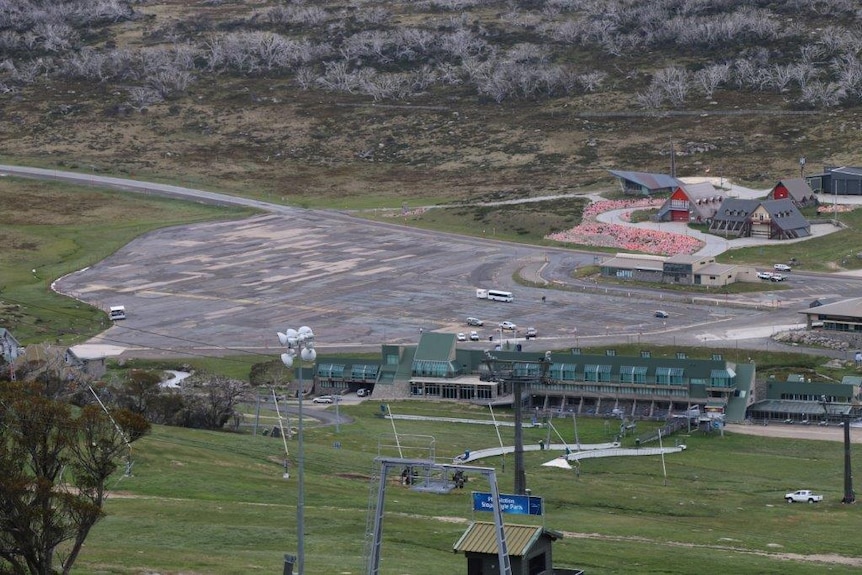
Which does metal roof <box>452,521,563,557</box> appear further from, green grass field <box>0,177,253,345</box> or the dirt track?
green grass field <box>0,177,253,345</box>

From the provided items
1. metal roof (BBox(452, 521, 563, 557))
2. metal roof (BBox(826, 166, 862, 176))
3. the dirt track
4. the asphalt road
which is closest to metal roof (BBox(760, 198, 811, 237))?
the asphalt road

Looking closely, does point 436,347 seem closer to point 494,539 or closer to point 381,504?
point 494,539

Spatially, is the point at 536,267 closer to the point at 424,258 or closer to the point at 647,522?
the point at 424,258

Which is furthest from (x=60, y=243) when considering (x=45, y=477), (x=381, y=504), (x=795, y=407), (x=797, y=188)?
(x=381, y=504)

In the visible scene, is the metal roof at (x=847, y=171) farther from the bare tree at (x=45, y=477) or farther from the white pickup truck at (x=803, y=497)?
the bare tree at (x=45, y=477)

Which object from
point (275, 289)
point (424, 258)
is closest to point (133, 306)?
point (275, 289)

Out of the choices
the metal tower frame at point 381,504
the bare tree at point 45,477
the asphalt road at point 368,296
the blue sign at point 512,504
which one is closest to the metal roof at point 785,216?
the asphalt road at point 368,296
